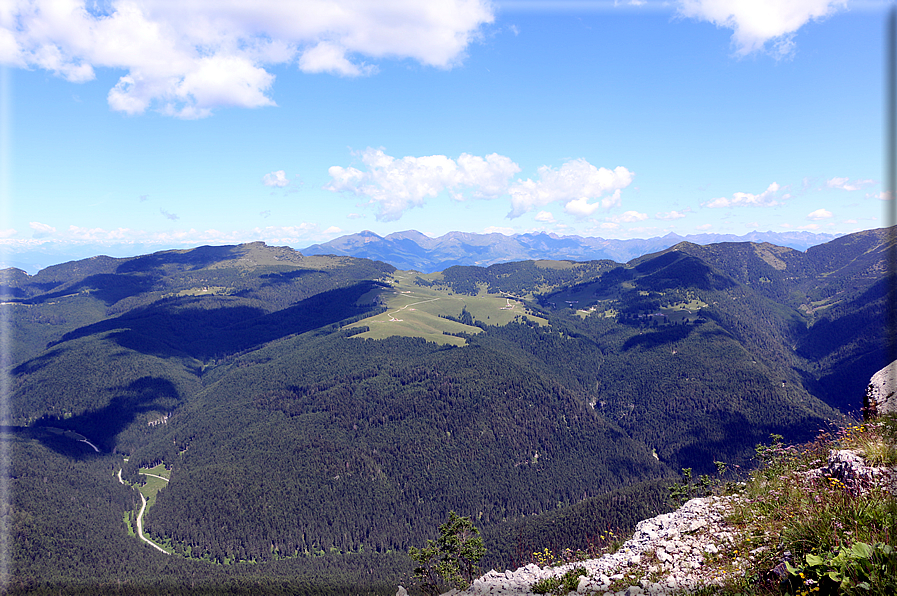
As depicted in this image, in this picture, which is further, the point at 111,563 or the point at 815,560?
the point at 111,563

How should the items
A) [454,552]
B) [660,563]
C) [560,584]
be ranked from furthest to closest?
[454,552]
[560,584]
[660,563]

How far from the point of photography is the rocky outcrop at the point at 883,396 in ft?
53.6

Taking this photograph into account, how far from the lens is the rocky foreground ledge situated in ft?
42.7

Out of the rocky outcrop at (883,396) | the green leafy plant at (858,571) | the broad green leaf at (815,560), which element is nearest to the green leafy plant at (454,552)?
the rocky outcrop at (883,396)

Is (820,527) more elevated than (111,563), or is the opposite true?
(820,527)

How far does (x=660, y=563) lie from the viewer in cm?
1459

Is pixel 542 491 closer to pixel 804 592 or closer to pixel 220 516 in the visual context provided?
pixel 220 516

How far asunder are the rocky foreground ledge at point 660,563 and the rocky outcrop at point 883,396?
6706mm

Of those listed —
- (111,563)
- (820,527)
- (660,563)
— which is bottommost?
(111,563)

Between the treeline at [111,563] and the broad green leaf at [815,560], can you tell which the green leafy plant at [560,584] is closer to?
the broad green leaf at [815,560]

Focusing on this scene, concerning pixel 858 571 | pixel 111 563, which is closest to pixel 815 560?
pixel 858 571

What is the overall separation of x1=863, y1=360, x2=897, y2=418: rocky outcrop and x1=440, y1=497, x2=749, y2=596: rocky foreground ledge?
6.71m

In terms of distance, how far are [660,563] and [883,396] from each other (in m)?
12.2

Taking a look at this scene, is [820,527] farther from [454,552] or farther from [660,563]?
[454,552]
